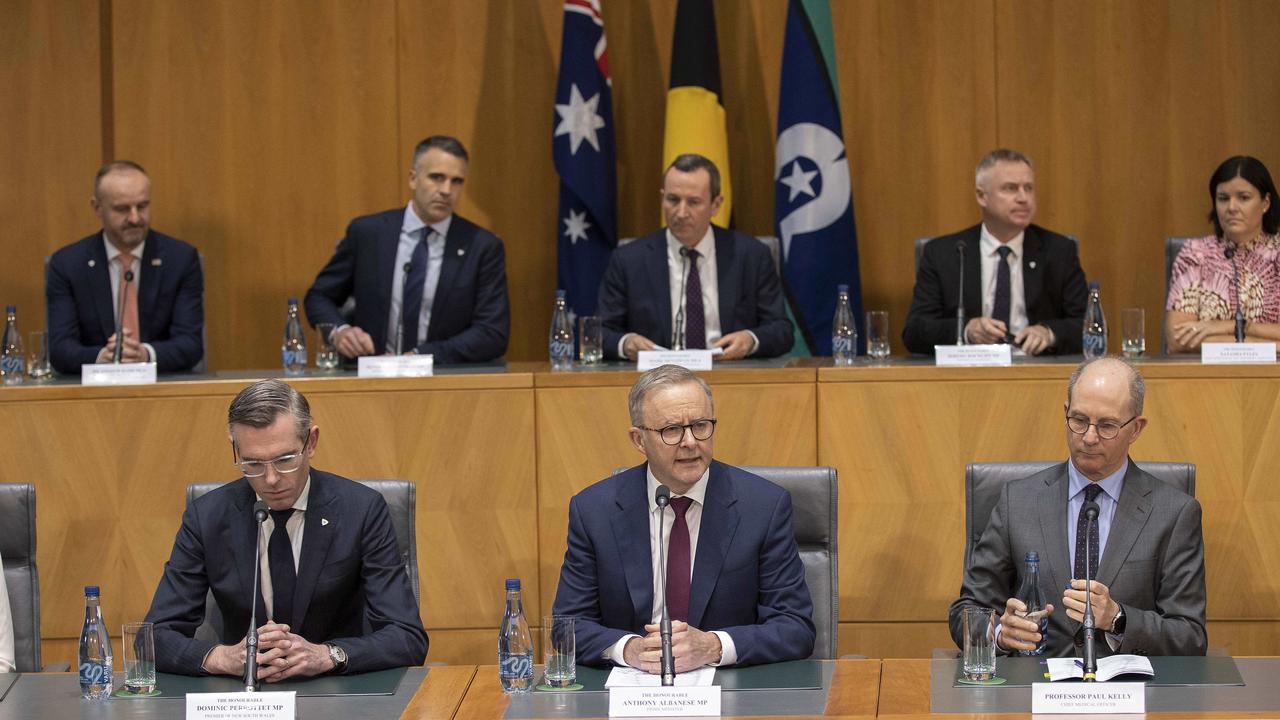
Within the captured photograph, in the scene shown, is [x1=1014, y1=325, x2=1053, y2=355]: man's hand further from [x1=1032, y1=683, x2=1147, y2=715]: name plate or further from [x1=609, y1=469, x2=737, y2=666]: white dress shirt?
[x1=1032, y1=683, x2=1147, y2=715]: name plate

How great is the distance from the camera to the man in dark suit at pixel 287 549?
12.0 feet

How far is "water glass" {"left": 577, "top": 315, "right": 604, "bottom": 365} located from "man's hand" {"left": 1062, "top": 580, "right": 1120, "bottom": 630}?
8.22 feet

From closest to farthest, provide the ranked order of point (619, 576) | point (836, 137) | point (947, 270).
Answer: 1. point (619, 576)
2. point (947, 270)
3. point (836, 137)

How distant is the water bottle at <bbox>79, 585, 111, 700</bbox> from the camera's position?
326cm

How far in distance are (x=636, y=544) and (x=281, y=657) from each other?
2.86 feet

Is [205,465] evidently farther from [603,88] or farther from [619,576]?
[603,88]

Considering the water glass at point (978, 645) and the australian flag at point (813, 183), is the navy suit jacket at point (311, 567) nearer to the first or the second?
the water glass at point (978, 645)

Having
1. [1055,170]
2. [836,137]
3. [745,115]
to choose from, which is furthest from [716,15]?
[1055,170]

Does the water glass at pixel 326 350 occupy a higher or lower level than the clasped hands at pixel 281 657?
higher

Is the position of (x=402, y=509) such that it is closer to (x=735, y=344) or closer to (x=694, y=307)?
(x=735, y=344)

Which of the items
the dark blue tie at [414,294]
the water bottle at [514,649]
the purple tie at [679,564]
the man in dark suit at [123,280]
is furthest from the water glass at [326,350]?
the water bottle at [514,649]

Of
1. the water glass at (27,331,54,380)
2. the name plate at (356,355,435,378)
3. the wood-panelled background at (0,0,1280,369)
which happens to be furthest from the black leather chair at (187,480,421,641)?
the wood-panelled background at (0,0,1280,369)

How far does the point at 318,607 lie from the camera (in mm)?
3805

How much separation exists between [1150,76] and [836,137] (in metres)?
1.56
